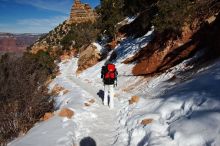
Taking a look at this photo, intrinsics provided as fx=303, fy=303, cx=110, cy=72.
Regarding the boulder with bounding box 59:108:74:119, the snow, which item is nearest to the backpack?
the snow

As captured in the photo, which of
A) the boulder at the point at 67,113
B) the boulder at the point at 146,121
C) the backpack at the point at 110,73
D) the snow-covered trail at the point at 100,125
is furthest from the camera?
the backpack at the point at 110,73

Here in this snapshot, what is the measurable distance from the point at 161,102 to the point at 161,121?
184 cm

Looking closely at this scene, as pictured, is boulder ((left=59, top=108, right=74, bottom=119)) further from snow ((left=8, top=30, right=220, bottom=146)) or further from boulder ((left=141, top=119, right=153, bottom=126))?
boulder ((left=141, top=119, right=153, bottom=126))

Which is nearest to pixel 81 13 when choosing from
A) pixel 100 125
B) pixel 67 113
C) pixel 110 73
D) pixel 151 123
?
pixel 110 73

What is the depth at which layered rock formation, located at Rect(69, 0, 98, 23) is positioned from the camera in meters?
128

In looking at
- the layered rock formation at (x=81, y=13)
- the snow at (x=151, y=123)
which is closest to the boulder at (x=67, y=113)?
the snow at (x=151, y=123)

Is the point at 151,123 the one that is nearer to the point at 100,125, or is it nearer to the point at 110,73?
the point at 100,125

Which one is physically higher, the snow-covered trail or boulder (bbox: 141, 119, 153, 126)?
boulder (bbox: 141, 119, 153, 126)

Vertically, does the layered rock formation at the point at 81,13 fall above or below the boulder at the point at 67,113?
above

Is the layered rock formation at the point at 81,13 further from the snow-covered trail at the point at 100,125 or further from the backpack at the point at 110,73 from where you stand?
the snow-covered trail at the point at 100,125

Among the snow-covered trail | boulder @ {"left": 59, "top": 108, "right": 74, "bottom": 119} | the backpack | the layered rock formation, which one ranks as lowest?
the snow-covered trail

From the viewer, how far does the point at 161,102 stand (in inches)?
444

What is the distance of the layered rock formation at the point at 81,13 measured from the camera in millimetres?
128450

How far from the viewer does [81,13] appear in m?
131
